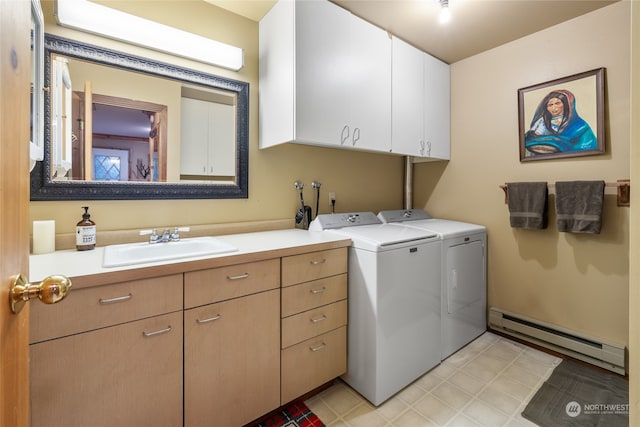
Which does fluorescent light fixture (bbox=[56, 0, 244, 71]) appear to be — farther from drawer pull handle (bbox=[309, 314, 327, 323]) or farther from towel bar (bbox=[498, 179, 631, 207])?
towel bar (bbox=[498, 179, 631, 207])

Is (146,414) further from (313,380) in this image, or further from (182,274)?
(313,380)

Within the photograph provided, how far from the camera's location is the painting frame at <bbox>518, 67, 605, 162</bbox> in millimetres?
1991

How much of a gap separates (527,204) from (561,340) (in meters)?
1.01

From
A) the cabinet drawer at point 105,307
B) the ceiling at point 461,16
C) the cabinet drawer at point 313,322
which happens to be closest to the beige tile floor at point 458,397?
the cabinet drawer at point 313,322

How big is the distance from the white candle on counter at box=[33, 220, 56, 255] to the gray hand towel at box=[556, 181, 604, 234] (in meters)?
3.01

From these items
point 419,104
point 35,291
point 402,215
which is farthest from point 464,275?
point 35,291

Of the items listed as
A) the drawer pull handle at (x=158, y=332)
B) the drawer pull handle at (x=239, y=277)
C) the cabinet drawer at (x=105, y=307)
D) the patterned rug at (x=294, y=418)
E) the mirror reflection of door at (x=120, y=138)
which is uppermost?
the mirror reflection of door at (x=120, y=138)

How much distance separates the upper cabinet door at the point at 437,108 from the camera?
2.57 m

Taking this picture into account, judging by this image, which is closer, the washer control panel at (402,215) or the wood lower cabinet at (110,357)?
the wood lower cabinet at (110,357)

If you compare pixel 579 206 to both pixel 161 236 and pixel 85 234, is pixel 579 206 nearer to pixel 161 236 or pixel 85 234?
pixel 161 236

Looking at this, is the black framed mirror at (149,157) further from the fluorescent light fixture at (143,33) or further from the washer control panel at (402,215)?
the washer control panel at (402,215)

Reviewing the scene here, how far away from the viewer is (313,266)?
1.65 m

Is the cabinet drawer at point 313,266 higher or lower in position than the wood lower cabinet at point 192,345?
higher

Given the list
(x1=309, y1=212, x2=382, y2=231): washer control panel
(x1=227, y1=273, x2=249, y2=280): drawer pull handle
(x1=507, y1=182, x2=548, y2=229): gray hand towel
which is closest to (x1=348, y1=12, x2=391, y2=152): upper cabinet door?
(x1=309, y1=212, x2=382, y2=231): washer control panel
